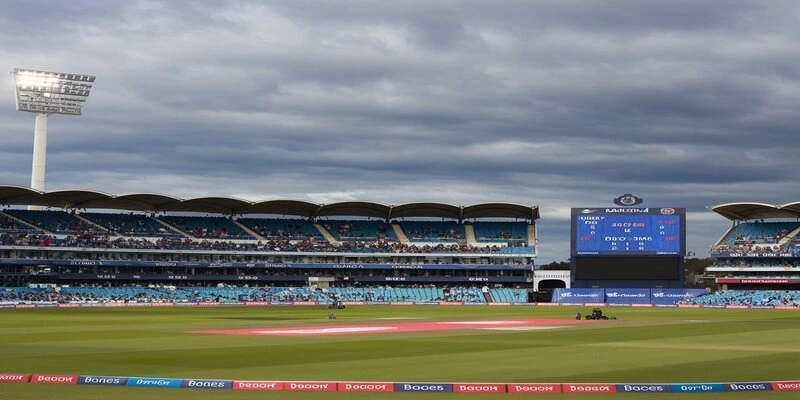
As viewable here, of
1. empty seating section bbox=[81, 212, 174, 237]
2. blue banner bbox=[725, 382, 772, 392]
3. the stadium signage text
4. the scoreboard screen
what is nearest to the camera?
the stadium signage text

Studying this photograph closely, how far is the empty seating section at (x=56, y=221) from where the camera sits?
116 metres

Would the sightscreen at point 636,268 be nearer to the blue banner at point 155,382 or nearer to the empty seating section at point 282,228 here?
the empty seating section at point 282,228

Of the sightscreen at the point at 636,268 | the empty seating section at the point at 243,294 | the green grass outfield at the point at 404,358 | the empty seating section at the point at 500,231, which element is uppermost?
the empty seating section at the point at 500,231

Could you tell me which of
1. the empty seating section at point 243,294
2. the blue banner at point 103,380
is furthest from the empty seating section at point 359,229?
the blue banner at point 103,380

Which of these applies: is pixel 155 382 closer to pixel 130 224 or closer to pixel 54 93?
pixel 54 93

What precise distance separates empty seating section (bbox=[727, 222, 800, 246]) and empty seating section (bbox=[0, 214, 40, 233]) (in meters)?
81.5

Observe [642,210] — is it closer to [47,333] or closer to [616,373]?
[47,333]

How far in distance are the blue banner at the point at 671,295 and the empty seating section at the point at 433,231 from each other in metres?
33.6

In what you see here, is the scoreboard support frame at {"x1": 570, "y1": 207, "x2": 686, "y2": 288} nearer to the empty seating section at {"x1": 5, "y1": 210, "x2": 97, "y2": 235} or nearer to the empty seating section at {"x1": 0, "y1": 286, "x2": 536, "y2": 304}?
the empty seating section at {"x1": 0, "y1": 286, "x2": 536, "y2": 304}

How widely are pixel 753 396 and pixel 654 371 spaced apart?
595 centimetres

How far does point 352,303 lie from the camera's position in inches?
4336

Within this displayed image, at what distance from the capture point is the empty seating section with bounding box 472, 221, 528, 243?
132 meters

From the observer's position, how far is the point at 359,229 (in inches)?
5271

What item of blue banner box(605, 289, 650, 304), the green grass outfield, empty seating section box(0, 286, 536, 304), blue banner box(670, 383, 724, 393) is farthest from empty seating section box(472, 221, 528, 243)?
blue banner box(670, 383, 724, 393)
